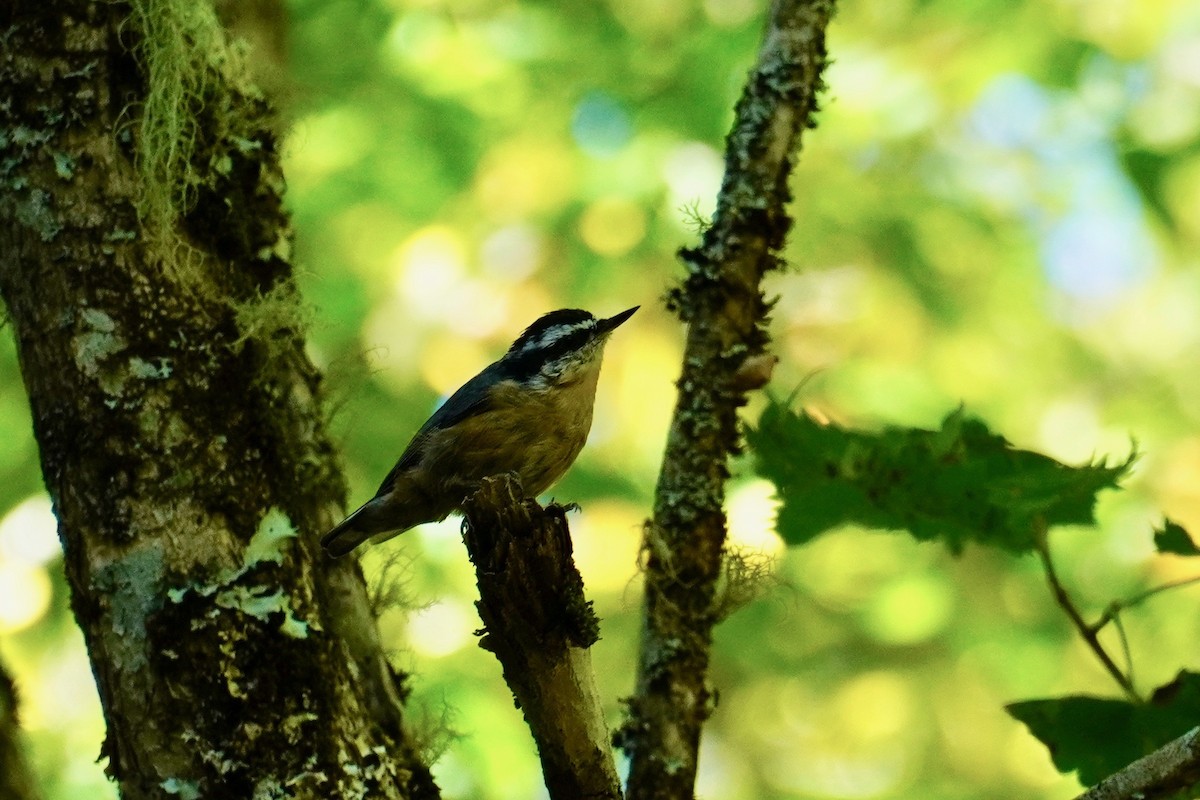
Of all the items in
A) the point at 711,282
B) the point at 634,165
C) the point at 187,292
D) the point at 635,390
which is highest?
the point at 634,165

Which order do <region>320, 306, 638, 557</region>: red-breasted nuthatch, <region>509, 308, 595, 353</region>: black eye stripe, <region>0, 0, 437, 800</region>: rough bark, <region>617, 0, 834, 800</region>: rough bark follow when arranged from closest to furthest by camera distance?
<region>0, 0, 437, 800</region>: rough bark
<region>617, 0, 834, 800</region>: rough bark
<region>320, 306, 638, 557</region>: red-breasted nuthatch
<region>509, 308, 595, 353</region>: black eye stripe

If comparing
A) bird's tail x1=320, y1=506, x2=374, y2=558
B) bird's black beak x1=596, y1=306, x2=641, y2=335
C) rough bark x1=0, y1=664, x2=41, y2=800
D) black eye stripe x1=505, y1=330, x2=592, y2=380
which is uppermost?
bird's black beak x1=596, y1=306, x2=641, y2=335

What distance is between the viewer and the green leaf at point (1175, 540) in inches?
77.7

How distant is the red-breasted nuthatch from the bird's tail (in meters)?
0.57

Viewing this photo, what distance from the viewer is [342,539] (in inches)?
106

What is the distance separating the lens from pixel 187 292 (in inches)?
98.9

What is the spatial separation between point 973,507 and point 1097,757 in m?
0.49

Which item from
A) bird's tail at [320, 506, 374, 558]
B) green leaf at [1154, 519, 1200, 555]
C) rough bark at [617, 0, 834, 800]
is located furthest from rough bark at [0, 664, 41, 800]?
green leaf at [1154, 519, 1200, 555]

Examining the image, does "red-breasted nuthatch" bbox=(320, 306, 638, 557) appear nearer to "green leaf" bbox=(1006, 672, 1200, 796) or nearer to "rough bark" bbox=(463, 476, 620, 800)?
"rough bark" bbox=(463, 476, 620, 800)

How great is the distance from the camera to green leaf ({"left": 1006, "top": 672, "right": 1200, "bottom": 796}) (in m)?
2.12

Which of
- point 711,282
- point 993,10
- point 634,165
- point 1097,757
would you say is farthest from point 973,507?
point 993,10

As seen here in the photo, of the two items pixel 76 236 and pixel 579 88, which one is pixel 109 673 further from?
pixel 579 88

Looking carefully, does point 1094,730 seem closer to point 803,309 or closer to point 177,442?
point 177,442

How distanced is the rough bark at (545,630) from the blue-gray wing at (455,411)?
163 centimetres
